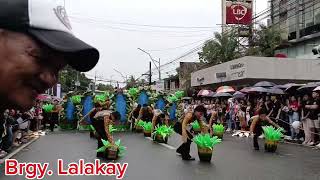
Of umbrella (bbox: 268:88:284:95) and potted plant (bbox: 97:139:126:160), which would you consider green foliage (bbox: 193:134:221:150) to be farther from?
umbrella (bbox: 268:88:284:95)

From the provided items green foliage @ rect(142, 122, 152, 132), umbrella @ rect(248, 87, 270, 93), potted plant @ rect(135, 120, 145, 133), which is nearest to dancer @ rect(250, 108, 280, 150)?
green foliage @ rect(142, 122, 152, 132)

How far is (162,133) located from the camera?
17.5 meters

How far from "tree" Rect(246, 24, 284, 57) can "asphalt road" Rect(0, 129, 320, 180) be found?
24076mm

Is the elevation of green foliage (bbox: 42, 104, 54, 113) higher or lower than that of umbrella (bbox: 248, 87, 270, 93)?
lower

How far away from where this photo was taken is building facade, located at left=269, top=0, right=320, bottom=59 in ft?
117

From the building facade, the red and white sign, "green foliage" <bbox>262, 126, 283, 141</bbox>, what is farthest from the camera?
the red and white sign

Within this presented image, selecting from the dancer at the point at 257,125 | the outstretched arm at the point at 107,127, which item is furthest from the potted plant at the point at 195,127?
the outstretched arm at the point at 107,127

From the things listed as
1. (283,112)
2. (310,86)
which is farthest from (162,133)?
(310,86)

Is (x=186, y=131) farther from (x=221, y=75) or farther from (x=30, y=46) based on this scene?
(x=221, y=75)

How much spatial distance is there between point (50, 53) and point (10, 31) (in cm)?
13

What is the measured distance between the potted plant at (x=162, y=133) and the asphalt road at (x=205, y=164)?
55cm

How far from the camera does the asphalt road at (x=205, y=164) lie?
9.98 m

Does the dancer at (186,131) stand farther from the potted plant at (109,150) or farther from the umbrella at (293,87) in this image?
the umbrella at (293,87)

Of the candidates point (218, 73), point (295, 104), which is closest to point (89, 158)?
point (295, 104)
